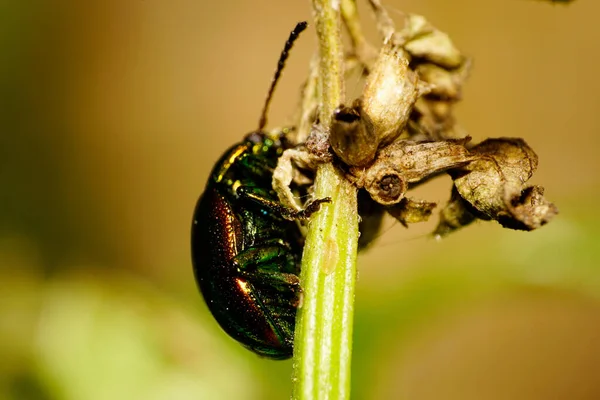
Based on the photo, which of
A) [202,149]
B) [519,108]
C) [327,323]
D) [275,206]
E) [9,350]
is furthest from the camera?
[202,149]

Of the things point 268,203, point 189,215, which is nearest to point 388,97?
point 268,203

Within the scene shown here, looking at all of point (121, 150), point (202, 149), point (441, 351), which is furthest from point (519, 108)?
point (121, 150)

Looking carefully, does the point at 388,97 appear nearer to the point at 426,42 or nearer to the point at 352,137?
the point at 352,137

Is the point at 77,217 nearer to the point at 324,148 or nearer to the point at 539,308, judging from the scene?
the point at 539,308

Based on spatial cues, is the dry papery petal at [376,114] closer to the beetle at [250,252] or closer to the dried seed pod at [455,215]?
the dried seed pod at [455,215]

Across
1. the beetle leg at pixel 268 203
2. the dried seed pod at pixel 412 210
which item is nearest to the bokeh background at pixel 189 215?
the beetle leg at pixel 268 203
